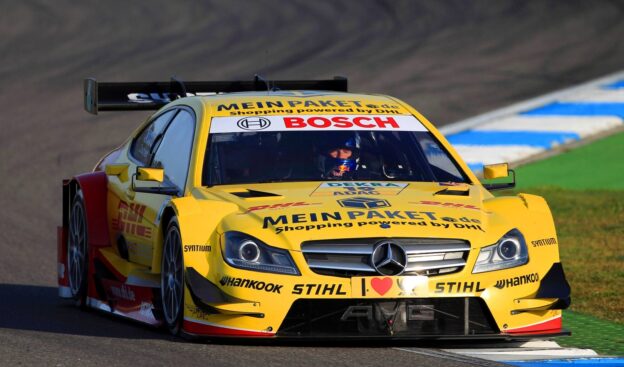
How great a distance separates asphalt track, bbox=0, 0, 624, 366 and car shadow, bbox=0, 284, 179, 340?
0.18 metres

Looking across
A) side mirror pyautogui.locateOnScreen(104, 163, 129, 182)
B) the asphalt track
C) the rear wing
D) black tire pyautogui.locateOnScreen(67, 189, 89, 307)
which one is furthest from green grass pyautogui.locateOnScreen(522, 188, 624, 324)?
the asphalt track

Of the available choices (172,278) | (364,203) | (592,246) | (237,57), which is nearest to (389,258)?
(364,203)

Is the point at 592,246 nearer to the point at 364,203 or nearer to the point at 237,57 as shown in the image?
the point at 364,203

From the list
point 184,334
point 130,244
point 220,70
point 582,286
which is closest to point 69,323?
point 130,244

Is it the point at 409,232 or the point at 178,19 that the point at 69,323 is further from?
the point at 178,19

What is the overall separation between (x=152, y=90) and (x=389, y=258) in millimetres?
3955

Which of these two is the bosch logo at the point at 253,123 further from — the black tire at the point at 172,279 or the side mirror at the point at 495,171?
the side mirror at the point at 495,171

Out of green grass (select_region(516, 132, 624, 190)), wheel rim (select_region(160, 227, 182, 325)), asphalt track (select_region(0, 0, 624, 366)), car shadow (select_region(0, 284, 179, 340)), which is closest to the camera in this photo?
wheel rim (select_region(160, 227, 182, 325))

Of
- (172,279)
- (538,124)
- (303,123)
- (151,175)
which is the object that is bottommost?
(172,279)

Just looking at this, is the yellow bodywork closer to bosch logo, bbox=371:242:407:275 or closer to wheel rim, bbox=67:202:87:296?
bosch logo, bbox=371:242:407:275

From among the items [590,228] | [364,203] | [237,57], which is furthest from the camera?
[237,57]

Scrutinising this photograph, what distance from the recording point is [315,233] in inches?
291

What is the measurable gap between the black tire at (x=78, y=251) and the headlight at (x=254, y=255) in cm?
229

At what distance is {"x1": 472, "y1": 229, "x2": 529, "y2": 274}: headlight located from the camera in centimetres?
743
